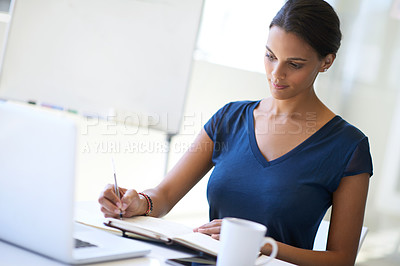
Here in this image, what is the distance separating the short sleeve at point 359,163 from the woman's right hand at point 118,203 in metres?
0.59

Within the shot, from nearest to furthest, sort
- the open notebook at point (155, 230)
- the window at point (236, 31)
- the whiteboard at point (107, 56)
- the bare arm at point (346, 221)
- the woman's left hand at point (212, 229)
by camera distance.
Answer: the open notebook at point (155, 230) → the woman's left hand at point (212, 229) → the bare arm at point (346, 221) → the whiteboard at point (107, 56) → the window at point (236, 31)

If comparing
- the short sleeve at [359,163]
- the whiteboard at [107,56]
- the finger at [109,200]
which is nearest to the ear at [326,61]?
the short sleeve at [359,163]

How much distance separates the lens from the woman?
1.22 meters

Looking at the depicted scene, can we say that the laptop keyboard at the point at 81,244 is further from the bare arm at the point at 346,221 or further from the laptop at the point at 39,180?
the bare arm at the point at 346,221

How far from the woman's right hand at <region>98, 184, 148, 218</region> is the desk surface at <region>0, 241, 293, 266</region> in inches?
7.5

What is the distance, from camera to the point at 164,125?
240 centimetres

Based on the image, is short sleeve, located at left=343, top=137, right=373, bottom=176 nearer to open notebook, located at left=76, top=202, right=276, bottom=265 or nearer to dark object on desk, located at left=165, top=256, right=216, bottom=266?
open notebook, located at left=76, top=202, right=276, bottom=265

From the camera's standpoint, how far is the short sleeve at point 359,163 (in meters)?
1.24

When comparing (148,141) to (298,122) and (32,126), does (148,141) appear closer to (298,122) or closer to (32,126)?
(298,122)

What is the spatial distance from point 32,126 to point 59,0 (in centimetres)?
206

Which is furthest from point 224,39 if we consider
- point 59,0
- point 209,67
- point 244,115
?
point 244,115

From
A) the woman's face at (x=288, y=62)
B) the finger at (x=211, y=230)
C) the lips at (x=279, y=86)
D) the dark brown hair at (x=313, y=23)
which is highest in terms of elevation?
the dark brown hair at (x=313, y=23)

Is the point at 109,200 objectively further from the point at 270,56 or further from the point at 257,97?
the point at 257,97

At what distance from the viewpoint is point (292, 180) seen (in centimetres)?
127
